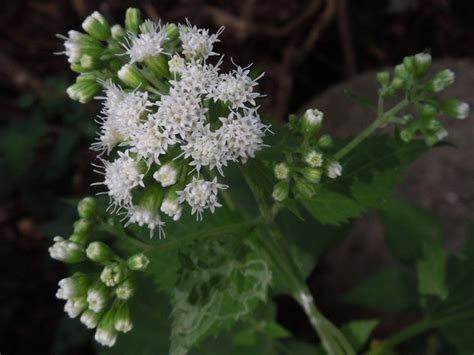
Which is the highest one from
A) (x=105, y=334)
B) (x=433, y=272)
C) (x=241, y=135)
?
(x=241, y=135)

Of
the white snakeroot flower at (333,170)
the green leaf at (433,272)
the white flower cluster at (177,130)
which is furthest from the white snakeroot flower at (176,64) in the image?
the green leaf at (433,272)

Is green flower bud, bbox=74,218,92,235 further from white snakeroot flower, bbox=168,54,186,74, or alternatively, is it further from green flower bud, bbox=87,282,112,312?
white snakeroot flower, bbox=168,54,186,74

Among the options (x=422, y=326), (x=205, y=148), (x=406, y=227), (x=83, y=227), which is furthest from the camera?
(x=406, y=227)

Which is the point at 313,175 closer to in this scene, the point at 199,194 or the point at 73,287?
the point at 199,194

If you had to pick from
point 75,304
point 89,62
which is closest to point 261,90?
point 89,62

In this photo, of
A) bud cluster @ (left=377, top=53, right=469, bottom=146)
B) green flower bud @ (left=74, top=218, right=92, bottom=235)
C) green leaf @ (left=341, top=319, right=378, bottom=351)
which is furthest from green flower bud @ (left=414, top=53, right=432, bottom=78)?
green flower bud @ (left=74, top=218, right=92, bottom=235)

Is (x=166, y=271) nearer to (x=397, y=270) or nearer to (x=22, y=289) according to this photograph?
(x=397, y=270)

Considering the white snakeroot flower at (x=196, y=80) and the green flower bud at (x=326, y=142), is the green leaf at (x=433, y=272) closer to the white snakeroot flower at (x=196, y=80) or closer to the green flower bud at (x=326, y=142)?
the green flower bud at (x=326, y=142)
